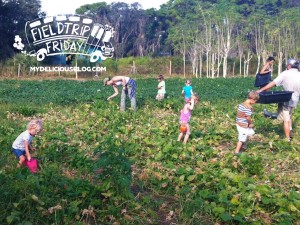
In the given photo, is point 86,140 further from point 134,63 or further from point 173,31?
point 173,31

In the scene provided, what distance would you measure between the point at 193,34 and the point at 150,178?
54.3m

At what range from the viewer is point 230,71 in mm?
57438

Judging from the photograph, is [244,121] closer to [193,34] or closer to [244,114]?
[244,114]

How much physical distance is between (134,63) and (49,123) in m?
37.4

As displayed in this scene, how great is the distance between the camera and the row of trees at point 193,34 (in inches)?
1955

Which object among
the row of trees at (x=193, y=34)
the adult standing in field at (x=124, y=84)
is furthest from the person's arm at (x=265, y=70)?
the row of trees at (x=193, y=34)

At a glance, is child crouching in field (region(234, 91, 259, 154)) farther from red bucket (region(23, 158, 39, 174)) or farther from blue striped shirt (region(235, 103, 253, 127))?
red bucket (region(23, 158, 39, 174))

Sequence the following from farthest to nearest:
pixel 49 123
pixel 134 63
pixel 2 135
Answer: pixel 134 63, pixel 49 123, pixel 2 135

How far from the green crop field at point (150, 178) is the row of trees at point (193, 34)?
126 ft

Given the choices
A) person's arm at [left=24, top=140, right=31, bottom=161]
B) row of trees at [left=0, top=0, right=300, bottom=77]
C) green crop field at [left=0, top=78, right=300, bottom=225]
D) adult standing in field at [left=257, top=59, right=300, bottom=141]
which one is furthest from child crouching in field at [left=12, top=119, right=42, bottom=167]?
row of trees at [left=0, top=0, right=300, bottom=77]

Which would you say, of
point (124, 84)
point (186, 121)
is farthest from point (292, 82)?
point (124, 84)

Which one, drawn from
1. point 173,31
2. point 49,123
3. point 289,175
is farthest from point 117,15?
point 289,175

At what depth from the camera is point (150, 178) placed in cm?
671

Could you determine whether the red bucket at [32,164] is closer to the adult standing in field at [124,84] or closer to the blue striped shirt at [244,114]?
the blue striped shirt at [244,114]
